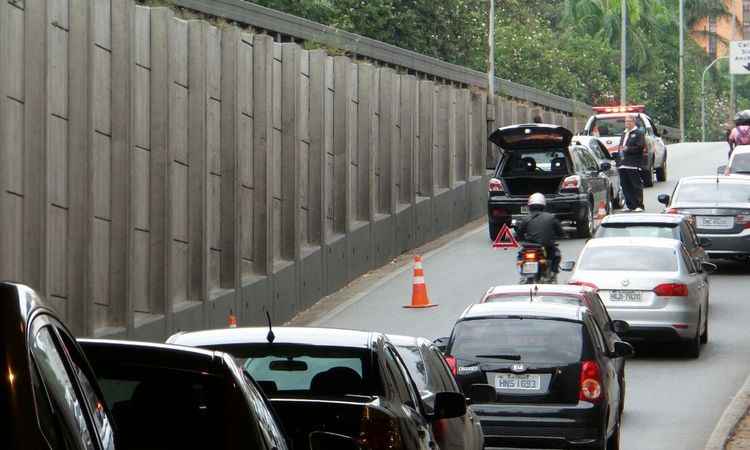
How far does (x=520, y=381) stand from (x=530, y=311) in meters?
0.64

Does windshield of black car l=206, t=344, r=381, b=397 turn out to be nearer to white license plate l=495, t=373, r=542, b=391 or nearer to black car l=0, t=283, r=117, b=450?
black car l=0, t=283, r=117, b=450

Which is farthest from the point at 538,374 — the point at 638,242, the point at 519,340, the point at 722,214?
the point at 722,214

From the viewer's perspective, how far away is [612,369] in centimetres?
1432

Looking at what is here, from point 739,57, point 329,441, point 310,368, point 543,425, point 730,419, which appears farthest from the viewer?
point 739,57

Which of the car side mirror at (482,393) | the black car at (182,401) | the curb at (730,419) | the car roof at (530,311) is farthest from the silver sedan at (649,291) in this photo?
the black car at (182,401)

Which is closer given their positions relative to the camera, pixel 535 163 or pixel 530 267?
pixel 530 267

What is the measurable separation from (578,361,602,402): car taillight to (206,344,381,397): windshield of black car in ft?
17.9

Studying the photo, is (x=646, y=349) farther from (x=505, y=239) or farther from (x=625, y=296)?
(x=505, y=239)

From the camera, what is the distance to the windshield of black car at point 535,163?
102 feet

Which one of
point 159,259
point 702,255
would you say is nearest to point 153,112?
point 159,259

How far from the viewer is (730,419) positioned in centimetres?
1606

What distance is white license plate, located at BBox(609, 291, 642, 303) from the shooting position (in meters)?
20.4

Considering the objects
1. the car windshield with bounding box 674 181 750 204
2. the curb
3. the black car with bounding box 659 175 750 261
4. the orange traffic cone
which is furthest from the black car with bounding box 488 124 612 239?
the curb

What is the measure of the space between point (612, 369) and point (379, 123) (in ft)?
55.3
